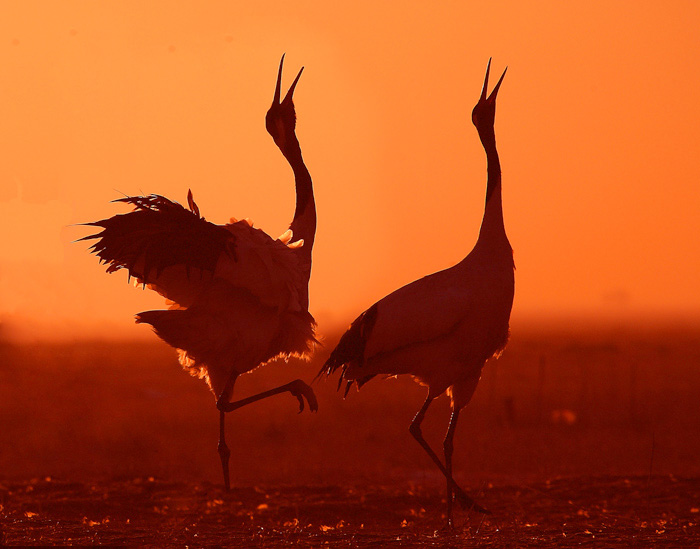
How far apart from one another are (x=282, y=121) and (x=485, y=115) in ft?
6.83

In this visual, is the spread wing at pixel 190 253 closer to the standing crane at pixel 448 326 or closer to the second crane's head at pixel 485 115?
the standing crane at pixel 448 326

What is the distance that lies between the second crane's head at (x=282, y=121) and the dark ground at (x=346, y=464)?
3.13 m

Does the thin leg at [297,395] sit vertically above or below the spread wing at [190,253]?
below

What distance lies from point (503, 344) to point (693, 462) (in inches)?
295

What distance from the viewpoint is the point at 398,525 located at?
8.58 m

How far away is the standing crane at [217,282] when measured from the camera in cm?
860

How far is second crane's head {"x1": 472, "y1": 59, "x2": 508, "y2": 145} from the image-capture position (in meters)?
9.54

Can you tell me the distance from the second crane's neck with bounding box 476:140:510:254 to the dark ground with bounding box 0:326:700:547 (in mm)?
1843

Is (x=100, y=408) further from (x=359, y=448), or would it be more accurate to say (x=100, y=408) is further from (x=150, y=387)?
(x=359, y=448)

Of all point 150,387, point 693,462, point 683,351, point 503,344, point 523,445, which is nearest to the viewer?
point 503,344

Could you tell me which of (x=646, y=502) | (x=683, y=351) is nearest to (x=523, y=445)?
(x=646, y=502)

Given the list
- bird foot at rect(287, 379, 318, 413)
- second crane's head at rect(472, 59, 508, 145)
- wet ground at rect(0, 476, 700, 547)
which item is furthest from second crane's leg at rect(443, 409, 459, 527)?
second crane's head at rect(472, 59, 508, 145)

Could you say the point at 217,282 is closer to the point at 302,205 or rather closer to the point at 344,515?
the point at 302,205

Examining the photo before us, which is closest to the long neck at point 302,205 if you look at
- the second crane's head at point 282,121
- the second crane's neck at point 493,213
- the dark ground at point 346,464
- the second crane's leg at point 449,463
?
the second crane's head at point 282,121
